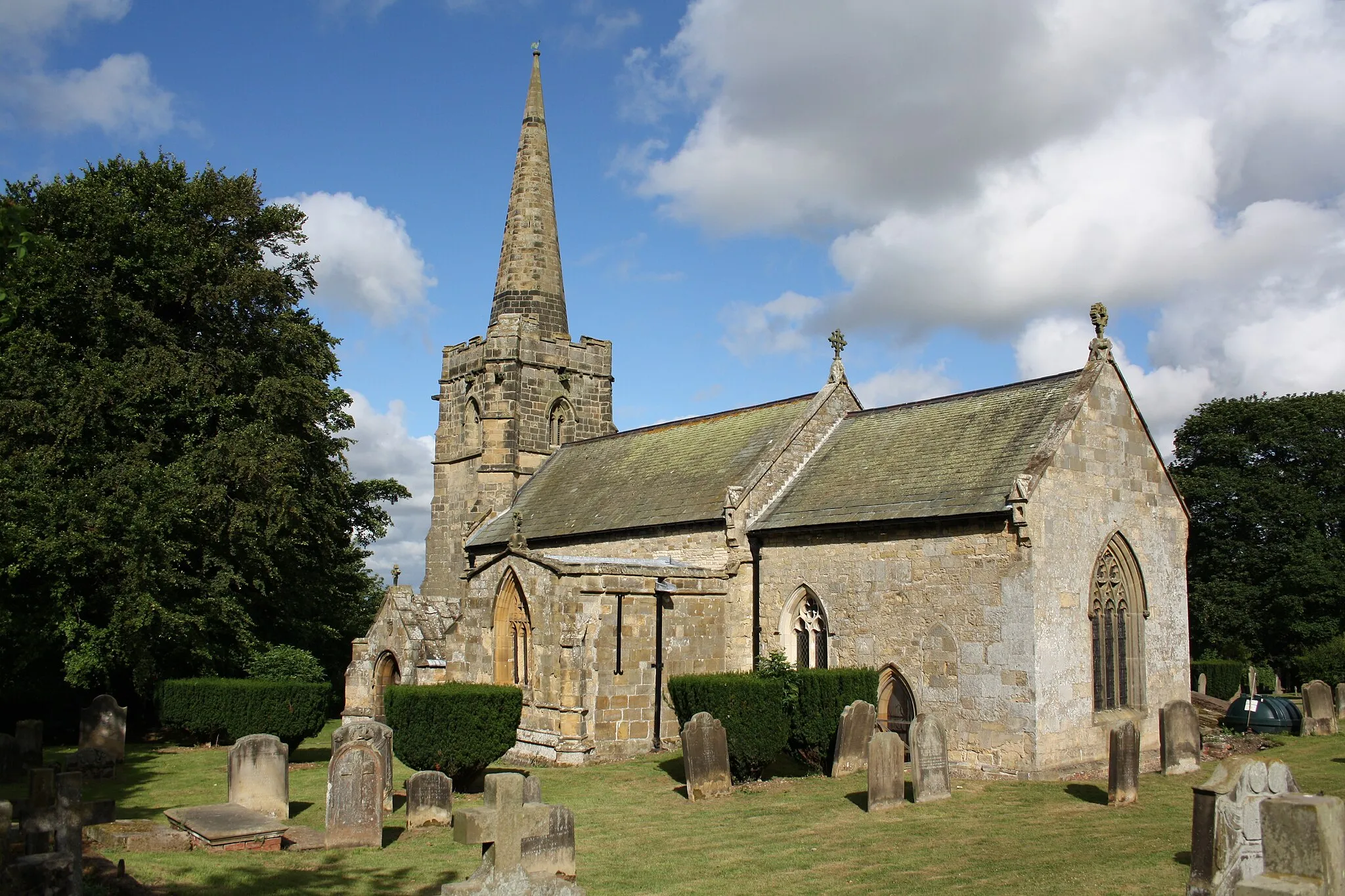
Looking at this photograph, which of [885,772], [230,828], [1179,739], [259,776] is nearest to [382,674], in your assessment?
[259,776]

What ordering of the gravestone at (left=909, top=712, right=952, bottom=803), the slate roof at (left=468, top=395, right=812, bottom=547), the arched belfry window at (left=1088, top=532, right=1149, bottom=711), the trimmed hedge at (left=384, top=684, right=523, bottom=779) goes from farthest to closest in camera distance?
the slate roof at (left=468, top=395, right=812, bottom=547)
the arched belfry window at (left=1088, top=532, right=1149, bottom=711)
the trimmed hedge at (left=384, top=684, right=523, bottom=779)
the gravestone at (left=909, top=712, right=952, bottom=803)

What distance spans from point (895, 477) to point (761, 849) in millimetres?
10060

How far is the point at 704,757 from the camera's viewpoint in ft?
52.9

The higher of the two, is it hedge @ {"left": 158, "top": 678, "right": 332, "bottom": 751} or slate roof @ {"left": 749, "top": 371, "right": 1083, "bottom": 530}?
slate roof @ {"left": 749, "top": 371, "right": 1083, "bottom": 530}

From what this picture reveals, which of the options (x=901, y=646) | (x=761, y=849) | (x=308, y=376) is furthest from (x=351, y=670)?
(x=761, y=849)

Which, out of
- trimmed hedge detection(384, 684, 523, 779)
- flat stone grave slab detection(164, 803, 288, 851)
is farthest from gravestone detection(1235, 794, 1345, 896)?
trimmed hedge detection(384, 684, 523, 779)

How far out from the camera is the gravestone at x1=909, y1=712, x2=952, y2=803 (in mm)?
15133

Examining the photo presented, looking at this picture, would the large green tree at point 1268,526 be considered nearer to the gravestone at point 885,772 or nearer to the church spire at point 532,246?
the church spire at point 532,246

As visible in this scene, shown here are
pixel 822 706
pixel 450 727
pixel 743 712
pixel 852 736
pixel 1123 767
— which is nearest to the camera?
pixel 1123 767

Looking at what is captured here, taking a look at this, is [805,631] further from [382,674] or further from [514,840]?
[514,840]

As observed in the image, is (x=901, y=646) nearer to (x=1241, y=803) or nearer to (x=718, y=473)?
(x=718, y=473)

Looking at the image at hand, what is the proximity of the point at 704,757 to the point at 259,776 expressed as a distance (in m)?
6.71

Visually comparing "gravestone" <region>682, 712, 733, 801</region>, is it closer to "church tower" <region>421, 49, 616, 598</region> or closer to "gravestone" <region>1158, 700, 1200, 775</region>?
"gravestone" <region>1158, 700, 1200, 775</region>

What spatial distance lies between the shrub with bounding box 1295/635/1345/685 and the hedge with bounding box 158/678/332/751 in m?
31.7
